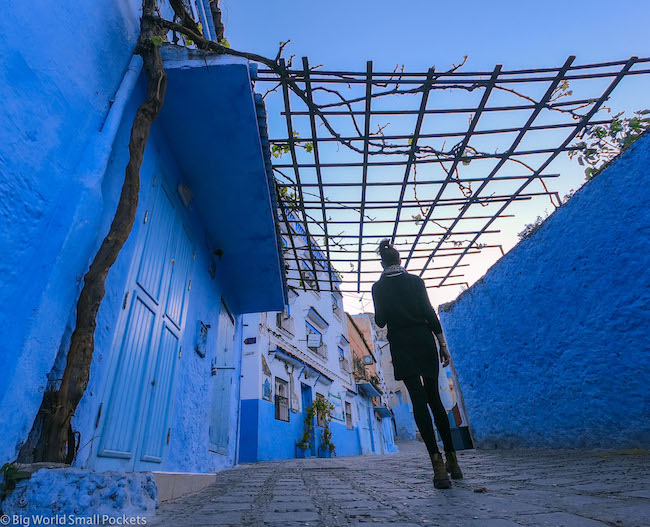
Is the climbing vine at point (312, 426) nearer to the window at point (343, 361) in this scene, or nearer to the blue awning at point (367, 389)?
the window at point (343, 361)

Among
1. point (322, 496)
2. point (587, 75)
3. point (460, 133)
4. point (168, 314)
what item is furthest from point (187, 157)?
point (587, 75)

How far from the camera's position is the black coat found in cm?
273

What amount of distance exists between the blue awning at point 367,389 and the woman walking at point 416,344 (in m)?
16.7

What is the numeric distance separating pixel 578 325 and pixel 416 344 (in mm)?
2501

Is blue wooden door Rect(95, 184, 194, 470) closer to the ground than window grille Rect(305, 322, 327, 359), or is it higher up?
closer to the ground

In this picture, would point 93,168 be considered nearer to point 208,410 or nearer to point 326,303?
point 208,410

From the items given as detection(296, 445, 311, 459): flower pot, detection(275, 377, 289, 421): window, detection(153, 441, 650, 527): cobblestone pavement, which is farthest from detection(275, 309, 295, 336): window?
detection(153, 441, 650, 527): cobblestone pavement

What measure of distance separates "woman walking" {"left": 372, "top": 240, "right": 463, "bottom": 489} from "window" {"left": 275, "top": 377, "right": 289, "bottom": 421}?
8.56 meters

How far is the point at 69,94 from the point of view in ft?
6.96

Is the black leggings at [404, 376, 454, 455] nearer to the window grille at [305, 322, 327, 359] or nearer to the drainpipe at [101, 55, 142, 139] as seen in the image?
the drainpipe at [101, 55, 142, 139]

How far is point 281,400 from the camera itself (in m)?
10.9

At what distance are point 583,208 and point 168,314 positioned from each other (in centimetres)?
468

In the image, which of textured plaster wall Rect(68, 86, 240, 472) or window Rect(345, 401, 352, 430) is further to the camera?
window Rect(345, 401, 352, 430)

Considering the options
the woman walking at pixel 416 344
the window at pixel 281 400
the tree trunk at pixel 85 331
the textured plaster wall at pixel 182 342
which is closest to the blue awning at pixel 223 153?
the textured plaster wall at pixel 182 342
